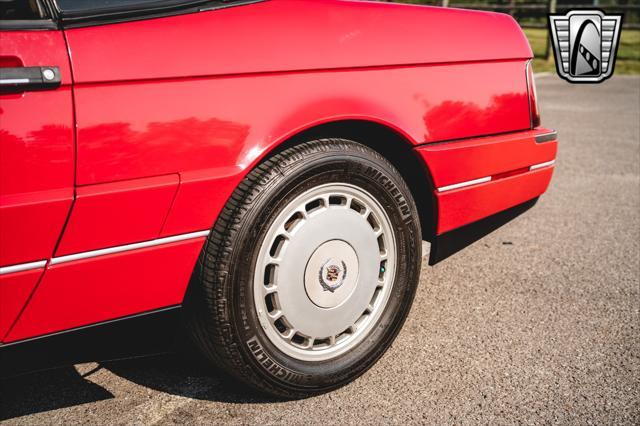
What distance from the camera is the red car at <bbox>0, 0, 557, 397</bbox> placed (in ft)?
5.15

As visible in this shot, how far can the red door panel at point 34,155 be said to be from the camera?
1485mm

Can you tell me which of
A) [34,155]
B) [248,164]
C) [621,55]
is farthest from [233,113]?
[621,55]

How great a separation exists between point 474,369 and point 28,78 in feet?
Result: 5.79

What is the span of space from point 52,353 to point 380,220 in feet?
3.70

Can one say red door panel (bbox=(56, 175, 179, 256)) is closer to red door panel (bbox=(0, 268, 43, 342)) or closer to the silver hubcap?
red door panel (bbox=(0, 268, 43, 342))

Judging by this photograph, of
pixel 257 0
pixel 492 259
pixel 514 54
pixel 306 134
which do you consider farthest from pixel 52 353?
pixel 492 259

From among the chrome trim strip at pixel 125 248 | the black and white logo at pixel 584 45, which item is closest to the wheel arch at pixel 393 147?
the chrome trim strip at pixel 125 248

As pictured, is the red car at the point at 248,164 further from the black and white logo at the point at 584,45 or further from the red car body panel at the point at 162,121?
the black and white logo at the point at 584,45

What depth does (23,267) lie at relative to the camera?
158 cm

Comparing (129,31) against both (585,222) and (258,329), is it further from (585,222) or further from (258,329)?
(585,222)

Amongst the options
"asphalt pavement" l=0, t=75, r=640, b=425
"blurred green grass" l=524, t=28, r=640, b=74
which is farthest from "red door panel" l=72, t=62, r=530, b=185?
"blurred green grass" l=524, t=28, r=640, b=74

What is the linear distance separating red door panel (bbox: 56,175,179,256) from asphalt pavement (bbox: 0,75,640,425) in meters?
0.70

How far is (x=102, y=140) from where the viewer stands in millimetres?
1616

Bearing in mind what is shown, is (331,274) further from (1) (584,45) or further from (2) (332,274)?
(1) (584,45)
